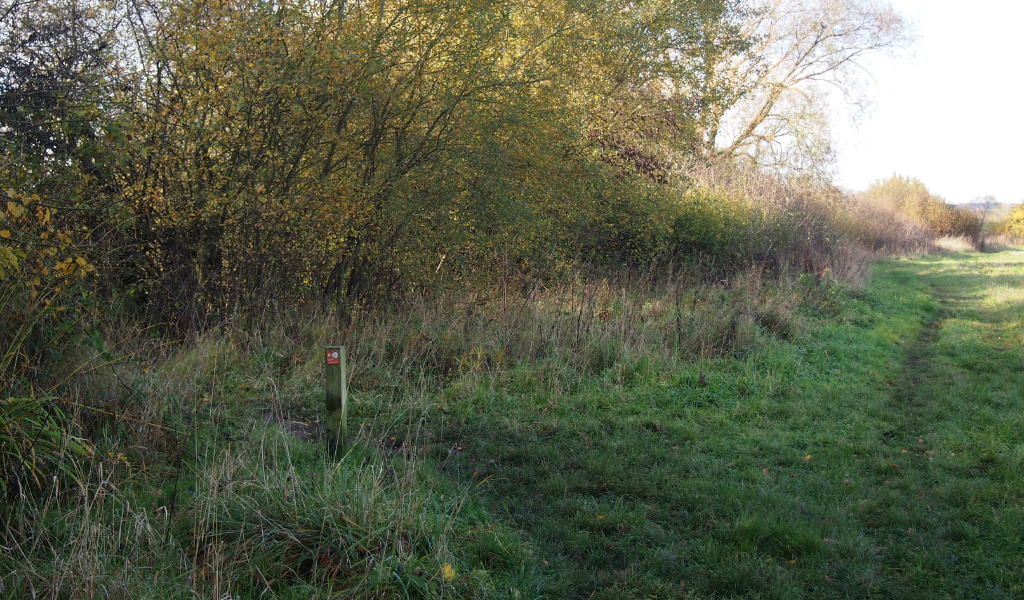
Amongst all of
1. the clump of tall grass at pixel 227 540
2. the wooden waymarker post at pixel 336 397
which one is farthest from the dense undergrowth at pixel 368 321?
the wooden waymarker post at pixel 336 397

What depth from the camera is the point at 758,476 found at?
5.30m

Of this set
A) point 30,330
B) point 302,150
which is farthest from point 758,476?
point 302,150

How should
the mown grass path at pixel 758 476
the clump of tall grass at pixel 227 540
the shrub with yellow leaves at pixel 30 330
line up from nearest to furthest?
the clump of tall grass at pixel 227 540, the shrub with yellow leaves at pixel 30 330, the mown grass path at pixel 758 476

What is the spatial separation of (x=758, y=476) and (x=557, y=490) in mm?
1623

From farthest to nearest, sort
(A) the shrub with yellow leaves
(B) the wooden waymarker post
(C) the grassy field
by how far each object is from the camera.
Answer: (B) the wooden waymarker post
(A) the shrub with yellow leaves
(C) the grassy field

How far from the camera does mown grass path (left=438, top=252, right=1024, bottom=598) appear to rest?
153 inches

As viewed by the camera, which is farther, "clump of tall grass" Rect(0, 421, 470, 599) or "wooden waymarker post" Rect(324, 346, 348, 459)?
"wooden waymarker post" Rect(324, 346, 348, 459)

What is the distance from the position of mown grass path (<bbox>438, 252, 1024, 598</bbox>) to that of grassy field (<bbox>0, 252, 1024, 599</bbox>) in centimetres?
2

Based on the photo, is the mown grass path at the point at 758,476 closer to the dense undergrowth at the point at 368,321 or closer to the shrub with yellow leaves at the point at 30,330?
the dense undergrowth at the point at 368,321

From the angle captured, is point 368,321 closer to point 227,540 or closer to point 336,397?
point 336,397

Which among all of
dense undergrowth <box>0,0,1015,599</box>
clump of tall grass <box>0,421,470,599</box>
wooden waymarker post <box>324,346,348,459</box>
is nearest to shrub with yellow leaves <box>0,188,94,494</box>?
dense undergrowth <box>0,0,1015,599</box>

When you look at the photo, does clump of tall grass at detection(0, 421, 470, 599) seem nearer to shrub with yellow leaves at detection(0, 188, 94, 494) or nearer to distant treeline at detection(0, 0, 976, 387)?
shrub with yellow leaves at detection(0, 188, 94, 494)

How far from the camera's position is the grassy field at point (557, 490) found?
3391 millimetres

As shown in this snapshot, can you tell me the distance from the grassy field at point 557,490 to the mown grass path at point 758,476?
0.8 inches
